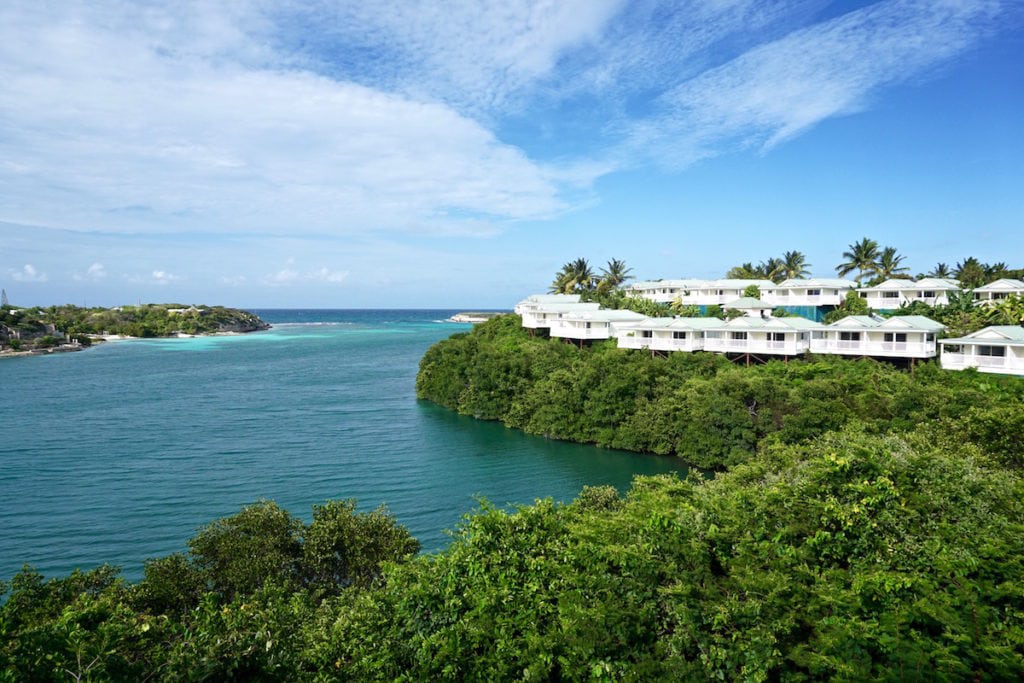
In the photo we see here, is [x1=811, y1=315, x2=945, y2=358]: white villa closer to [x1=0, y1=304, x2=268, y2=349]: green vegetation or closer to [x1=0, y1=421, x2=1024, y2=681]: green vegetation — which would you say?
[x1=0, y1=421, x2=1024, y2=681]: green vegetation

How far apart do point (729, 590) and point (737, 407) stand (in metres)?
24.1

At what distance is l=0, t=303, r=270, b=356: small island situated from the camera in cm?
9888

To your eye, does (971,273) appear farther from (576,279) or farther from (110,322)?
(110,322)

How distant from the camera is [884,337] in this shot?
37.9m

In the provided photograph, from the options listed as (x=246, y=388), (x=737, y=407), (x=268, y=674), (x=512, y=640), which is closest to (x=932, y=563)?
(x=512, y=640)

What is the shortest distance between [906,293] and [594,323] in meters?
29.4

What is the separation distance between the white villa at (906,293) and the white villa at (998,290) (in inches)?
71.8

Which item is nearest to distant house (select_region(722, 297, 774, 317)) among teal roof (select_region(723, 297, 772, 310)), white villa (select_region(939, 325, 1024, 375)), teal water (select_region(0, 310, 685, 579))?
teal roof (select_region(723, 297, 772, 310))

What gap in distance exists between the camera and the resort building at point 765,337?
4044 cm

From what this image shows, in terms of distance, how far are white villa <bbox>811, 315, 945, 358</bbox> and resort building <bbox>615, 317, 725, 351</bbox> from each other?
25.2 feet

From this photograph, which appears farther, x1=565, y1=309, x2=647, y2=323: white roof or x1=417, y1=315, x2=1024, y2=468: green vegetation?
x1=565, y1=309, x2=647, y2=323: white roof

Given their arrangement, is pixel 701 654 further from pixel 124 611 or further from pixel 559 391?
pixel 559 391

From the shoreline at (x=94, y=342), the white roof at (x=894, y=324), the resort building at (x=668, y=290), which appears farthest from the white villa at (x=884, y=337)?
the shoreline at (x=94, y=342)

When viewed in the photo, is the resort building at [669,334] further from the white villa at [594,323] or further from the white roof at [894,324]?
the white roof at [894,324]
